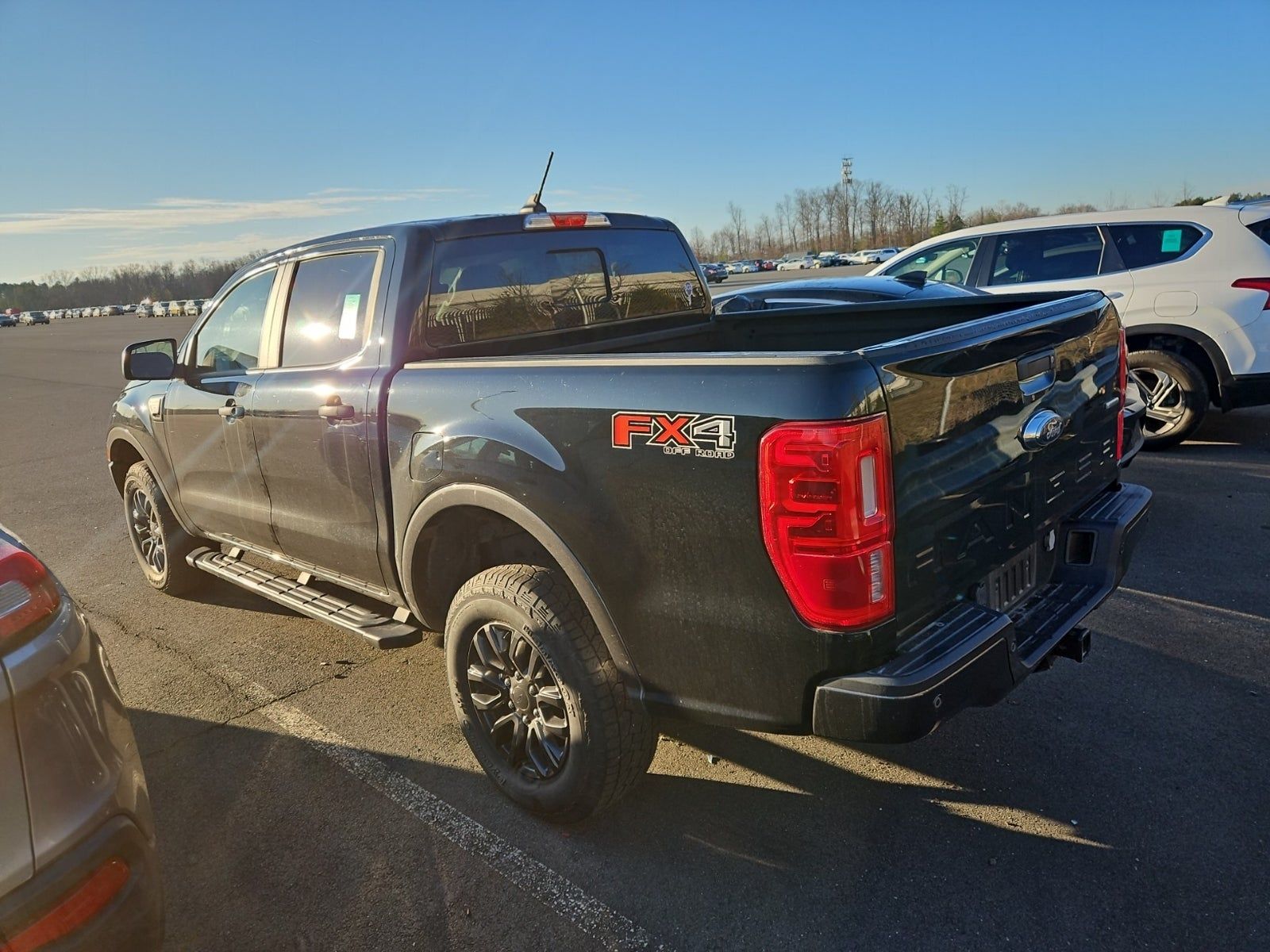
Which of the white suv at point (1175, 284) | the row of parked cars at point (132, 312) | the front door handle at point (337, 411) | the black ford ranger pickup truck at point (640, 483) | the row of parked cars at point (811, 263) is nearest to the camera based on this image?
the black ford ranger pickup truck at point (640, 483)

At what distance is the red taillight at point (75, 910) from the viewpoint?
1798 millimetres

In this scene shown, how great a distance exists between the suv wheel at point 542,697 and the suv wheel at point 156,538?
9.26ft

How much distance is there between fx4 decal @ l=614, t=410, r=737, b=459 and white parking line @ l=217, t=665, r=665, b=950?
1371mm

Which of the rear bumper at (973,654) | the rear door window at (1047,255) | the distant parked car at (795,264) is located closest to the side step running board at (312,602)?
the rear bumper at (973,654)

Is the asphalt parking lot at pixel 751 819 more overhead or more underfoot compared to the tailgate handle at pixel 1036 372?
more underfoot

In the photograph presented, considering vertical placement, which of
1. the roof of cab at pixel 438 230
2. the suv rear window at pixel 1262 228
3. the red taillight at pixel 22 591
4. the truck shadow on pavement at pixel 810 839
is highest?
the roof of cab at pixel 438 230

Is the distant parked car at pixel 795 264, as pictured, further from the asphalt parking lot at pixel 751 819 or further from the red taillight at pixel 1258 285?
the asphalt parking lot at pixel 751 819

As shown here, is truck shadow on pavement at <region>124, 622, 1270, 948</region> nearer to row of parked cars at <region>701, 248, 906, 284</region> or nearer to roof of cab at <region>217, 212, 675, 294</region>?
roof of cab at <region>217, 212, 675, 294</region>

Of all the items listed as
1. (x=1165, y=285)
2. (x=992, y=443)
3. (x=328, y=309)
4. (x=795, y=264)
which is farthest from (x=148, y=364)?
(x=795, y=264)

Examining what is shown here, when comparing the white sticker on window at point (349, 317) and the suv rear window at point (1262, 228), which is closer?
the white sticker on window at point (349, 317)

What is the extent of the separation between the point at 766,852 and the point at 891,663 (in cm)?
94

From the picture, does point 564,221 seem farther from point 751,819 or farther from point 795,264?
point 795,264

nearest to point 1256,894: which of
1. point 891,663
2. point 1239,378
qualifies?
point 891,663

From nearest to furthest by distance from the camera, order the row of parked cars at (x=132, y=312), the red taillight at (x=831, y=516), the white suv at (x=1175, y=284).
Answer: the red taillight at (x=831, y=516) → the white suv at (x=1175, y=284) → the row of parked cars at (x=132, y=312)
